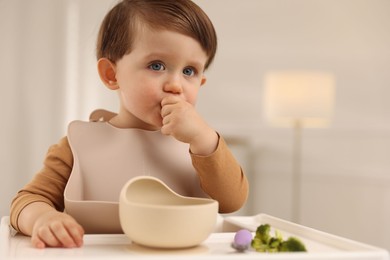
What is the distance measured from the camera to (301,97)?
2836mm

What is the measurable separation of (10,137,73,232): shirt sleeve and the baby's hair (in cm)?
18

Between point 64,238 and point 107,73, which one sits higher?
point 107,73

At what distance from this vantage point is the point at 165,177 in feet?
2.95

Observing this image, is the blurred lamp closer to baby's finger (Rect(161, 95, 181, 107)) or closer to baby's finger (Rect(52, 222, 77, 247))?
baby's finger (Rect(161, 95, 181, 107))

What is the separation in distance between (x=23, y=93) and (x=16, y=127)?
164 millimetres

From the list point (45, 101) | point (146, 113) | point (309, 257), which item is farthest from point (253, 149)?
point (309, 257)

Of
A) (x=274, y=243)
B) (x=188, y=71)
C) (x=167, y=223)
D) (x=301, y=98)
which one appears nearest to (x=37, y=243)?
(x=167, y=223)

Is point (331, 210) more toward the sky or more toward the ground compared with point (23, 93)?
more toward the ground

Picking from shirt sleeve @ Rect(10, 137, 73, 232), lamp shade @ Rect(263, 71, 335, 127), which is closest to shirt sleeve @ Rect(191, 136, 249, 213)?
shirt sleeve @ Rect(10, 137, 73, 232)

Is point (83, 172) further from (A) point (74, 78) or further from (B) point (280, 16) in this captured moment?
(B) point (280, 16)

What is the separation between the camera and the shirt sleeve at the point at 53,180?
0.87 meters

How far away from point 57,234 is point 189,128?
0.24 m

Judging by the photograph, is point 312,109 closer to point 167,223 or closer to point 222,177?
point 222,177

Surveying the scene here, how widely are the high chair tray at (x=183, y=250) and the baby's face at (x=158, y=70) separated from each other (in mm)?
264
